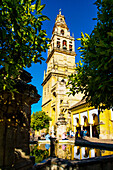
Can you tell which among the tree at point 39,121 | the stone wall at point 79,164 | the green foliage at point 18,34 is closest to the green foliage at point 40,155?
the stone wall at point 79,164

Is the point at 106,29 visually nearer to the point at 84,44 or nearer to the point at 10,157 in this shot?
the point at 84,44

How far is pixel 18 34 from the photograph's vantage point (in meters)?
2.94

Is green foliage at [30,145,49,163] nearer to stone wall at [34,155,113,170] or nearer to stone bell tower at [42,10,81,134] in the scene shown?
stone wall at [34,155,113,170]

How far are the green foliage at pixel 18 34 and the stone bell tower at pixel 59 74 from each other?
28290 millimetres

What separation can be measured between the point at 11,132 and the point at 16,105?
28.8 inches

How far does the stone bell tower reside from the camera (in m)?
32.7

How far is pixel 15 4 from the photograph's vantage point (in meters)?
2.78

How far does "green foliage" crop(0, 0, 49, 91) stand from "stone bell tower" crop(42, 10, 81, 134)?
28.3 metres

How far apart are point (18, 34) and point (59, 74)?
3694 centimetres

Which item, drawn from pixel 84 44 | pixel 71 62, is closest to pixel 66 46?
pixel 71 62

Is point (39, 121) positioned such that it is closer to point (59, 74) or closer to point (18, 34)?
point (59, 74)

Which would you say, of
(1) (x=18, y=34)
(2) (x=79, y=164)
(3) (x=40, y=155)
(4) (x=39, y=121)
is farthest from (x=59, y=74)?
(1) (x=18, y=34)

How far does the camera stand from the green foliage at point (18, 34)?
2830mm

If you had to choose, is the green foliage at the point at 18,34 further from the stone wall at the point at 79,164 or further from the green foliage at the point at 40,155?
the green foliage at the point at 40,155
